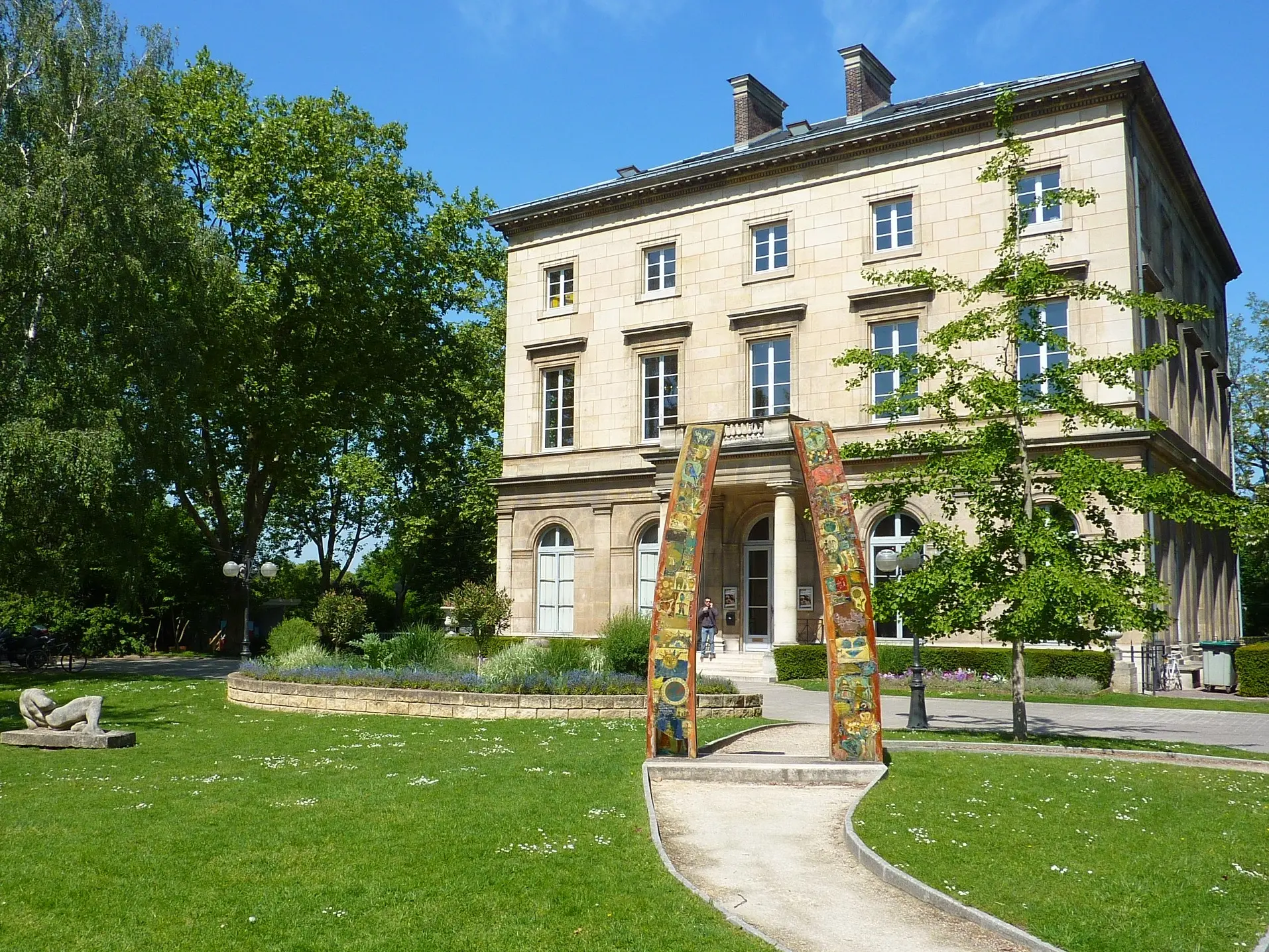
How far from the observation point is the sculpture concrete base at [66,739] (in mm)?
14078

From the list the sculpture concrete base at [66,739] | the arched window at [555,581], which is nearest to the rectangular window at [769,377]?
the arched window at [555,581]

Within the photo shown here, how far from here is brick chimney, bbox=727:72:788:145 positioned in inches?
1451

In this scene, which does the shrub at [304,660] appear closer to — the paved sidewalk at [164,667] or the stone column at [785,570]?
the paved sidewalk at [164,667]

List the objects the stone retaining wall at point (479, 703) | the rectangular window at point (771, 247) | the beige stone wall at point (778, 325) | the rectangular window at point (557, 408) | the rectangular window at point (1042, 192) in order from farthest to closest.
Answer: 1. the rectangular window at point (557, 408)
2. the rectangular window at point (771, 247)
3. the rectangular window at point (1042, 192)
4. the beige stone wall at point (778, 325)
5. the stone retaining wall at point (479, 703)

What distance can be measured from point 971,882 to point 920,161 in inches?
1064

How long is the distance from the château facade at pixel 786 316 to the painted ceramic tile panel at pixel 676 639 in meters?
17.2

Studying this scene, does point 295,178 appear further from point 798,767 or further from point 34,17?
point 798,767

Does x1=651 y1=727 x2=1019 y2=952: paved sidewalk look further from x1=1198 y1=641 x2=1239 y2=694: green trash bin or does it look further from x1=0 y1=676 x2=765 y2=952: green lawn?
x1=1198 y1=641 x2=1239 y2=694: green trash bin

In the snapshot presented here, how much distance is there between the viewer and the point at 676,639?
39.5 feet

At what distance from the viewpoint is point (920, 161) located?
30.9m

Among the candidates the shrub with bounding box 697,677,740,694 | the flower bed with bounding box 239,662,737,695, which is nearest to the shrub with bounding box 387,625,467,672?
the flower bed with bounding box 239,662,737,695

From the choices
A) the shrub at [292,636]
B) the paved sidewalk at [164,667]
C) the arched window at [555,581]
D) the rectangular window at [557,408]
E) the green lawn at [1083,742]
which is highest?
the rectangular window at [557,408]

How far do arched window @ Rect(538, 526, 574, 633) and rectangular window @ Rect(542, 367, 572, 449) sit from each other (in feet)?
10.1

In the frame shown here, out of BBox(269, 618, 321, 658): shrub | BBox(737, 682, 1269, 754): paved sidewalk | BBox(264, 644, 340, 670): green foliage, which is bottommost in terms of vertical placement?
BBox(737, 682, 1269, 754): paved sidewalk
